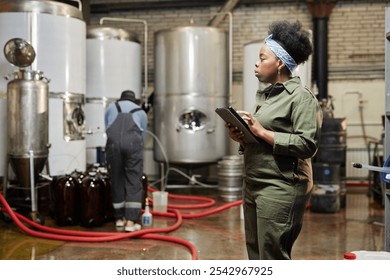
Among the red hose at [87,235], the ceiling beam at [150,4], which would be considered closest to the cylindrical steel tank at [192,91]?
the ceiling beam at [150,4]

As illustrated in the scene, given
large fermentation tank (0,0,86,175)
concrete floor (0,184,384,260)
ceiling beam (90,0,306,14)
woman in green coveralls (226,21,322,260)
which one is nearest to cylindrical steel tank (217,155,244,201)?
concrete floor (0,184,384,260)

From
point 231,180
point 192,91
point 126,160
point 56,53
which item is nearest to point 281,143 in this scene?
point 126,160

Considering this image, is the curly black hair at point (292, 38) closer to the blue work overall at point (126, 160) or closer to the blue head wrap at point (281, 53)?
the blue head wrap at point (281, 53)

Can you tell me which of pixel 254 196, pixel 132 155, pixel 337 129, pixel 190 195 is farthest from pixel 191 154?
pixel 254 196

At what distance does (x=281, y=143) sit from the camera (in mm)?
1726

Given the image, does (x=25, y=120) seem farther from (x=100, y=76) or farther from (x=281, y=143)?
(x=281, y=143)

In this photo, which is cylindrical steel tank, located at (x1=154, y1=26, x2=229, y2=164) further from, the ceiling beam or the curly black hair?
the curly black hair

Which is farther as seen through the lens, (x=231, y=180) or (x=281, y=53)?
(x=231, y=180)

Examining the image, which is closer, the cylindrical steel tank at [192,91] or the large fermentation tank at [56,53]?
the large fermentation tank at [56,53]

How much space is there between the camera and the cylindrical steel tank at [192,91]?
6.26m

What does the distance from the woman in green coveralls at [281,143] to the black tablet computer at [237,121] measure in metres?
0.02

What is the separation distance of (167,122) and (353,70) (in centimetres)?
306

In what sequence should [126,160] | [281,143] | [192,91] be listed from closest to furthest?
[281,143], [126,160], [192,91]

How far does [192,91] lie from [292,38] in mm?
4490
